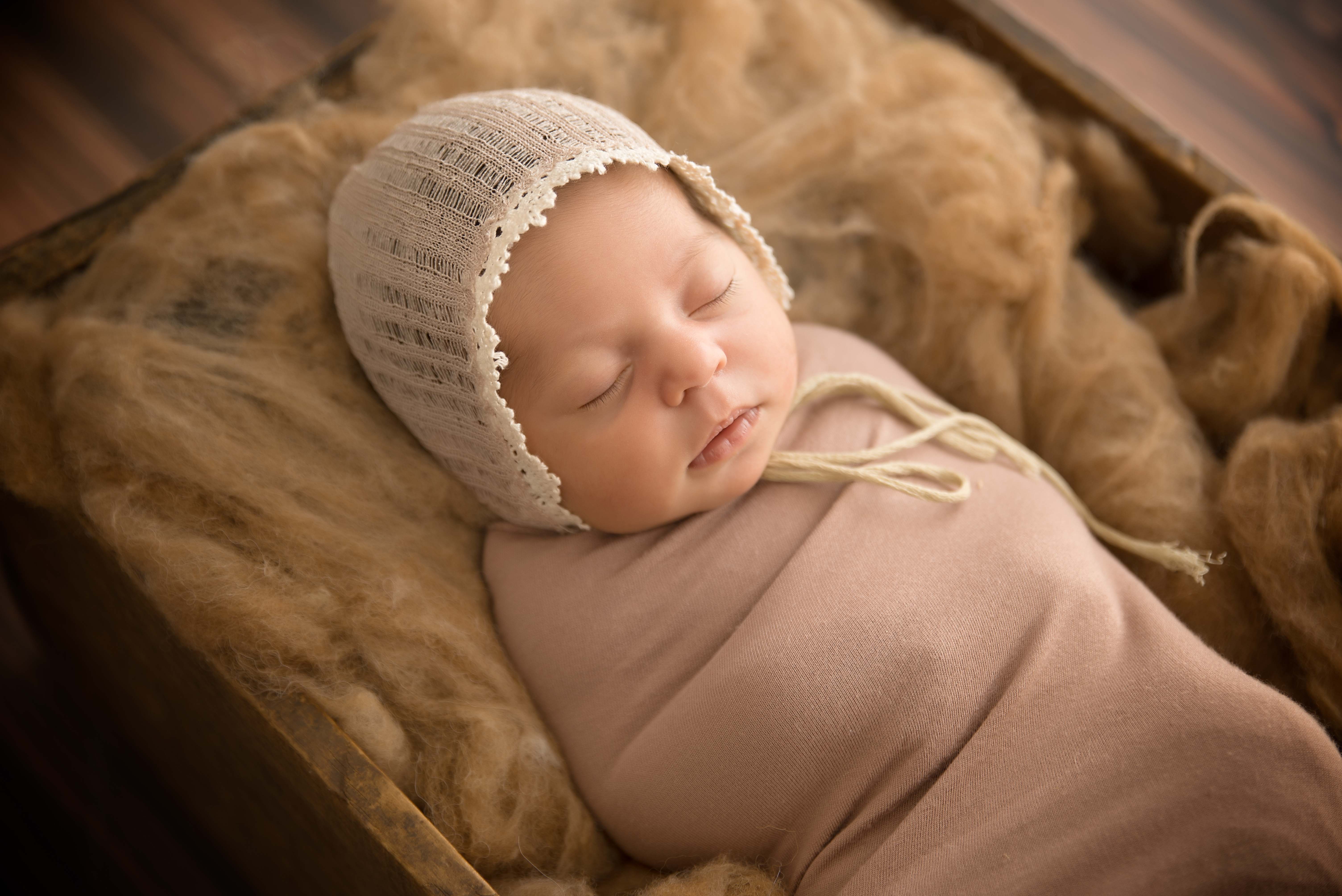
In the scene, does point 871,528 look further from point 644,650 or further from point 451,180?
point 451,180

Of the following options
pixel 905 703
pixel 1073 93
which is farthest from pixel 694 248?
pixel 1073 93

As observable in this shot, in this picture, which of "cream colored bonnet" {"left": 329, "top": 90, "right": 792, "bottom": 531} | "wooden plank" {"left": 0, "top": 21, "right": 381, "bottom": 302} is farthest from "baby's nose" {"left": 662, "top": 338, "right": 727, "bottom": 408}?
"wooden plank" {"left": 0, "top": 21, "right": 381, "bottom": 302}

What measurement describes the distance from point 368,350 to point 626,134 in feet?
1.18

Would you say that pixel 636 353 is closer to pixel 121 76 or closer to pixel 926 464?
pixel 926 464

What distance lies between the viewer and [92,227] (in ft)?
3.64

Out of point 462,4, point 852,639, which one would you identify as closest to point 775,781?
point 852,639

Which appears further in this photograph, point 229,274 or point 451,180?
point 229,274

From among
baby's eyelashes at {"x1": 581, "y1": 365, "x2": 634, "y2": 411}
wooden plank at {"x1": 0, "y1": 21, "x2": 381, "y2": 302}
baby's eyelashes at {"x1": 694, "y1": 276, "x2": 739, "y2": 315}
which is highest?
wooden plank at {"x1": 0, "y1": 21, "x2": 381, "y2": 302}

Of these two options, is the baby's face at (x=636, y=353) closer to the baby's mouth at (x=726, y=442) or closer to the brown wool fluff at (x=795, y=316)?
the baby's mouth at (x=726, y=442)

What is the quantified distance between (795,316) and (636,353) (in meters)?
0.44

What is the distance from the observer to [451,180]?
91 centimetres

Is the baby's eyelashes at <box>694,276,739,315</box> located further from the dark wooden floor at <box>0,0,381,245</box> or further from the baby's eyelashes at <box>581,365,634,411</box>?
the dark wooden floor at <box>0,0,381,245</box>

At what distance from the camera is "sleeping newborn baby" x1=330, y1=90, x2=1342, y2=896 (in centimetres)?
82

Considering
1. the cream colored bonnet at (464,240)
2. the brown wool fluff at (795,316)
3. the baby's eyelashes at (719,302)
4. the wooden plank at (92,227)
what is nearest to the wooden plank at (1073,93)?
the brown wool fluff at (795,316)
